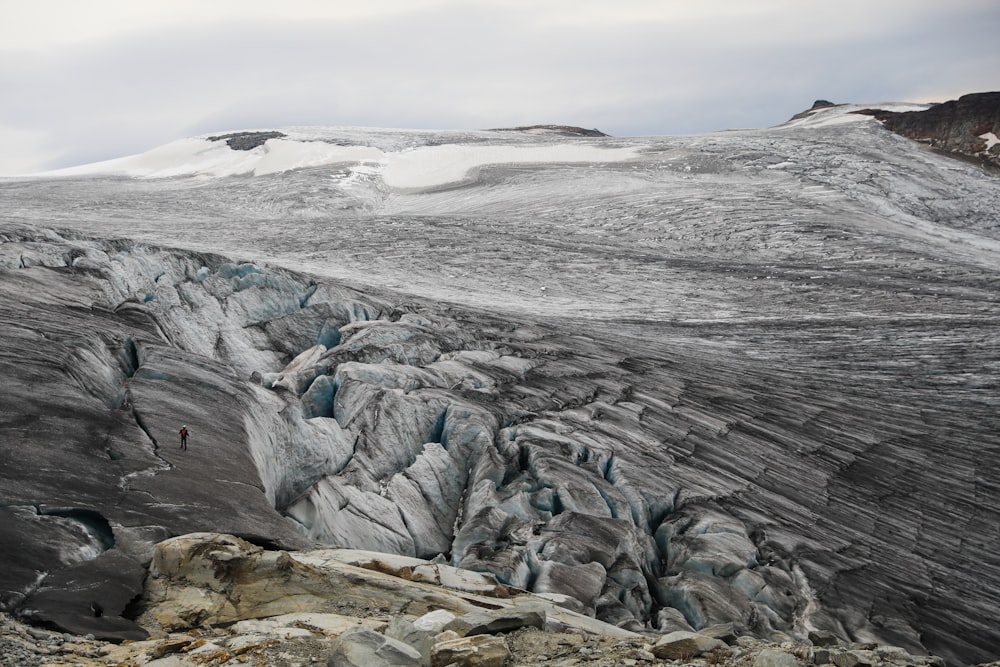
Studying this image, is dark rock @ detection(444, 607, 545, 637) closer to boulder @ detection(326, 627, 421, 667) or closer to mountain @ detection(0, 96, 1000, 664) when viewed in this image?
boulder @ detection(326, 627, 421, 667)

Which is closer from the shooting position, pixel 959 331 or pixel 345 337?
pixel 345 337

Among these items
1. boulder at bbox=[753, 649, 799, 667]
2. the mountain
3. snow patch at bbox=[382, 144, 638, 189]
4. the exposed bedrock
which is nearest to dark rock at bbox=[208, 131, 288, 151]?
snow patch at bbox=[382, 144, 638, 189]

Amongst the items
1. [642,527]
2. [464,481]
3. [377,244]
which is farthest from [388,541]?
[377,244]

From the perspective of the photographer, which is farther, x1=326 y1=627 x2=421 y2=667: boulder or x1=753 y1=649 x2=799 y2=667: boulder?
x1=753 y1=649 x2=799 y2=667: boulder

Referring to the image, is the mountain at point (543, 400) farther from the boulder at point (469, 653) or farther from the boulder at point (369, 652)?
the boulder at point (469, 653)

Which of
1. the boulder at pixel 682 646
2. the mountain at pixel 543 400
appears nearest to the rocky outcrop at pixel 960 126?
the mountain at pixel 543 400

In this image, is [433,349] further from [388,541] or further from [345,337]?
[388,541]
